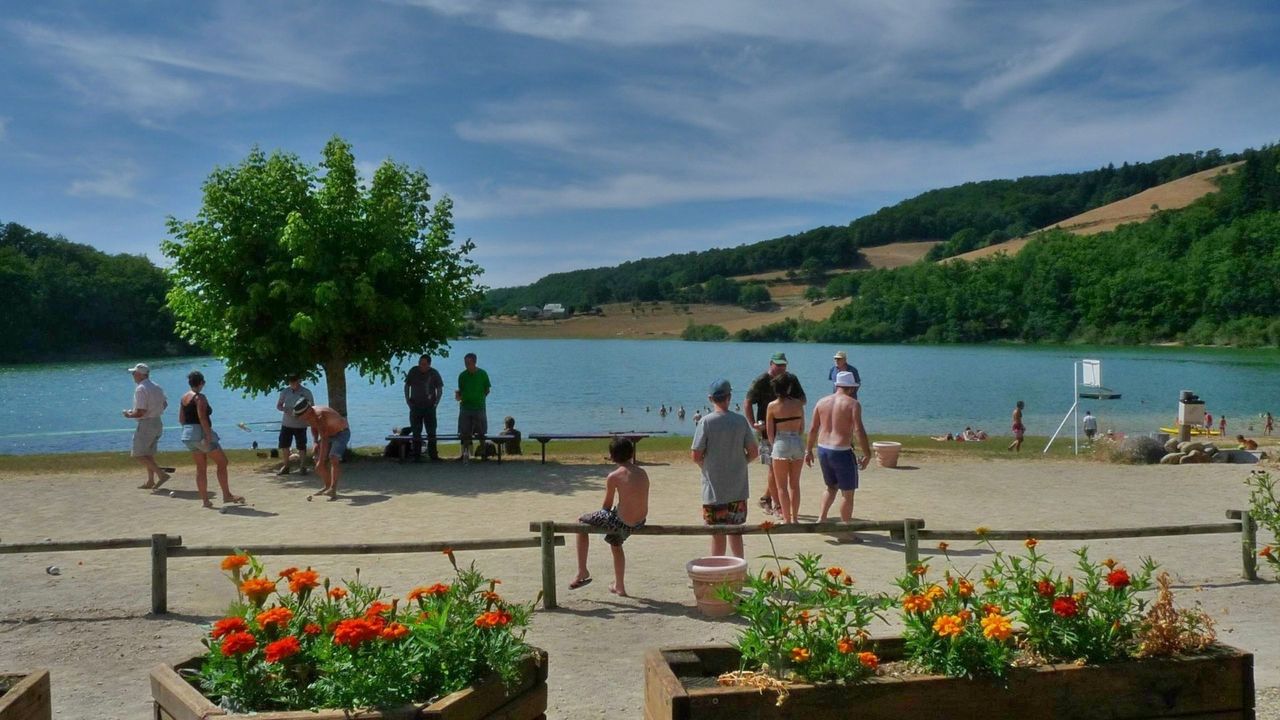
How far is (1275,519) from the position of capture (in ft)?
24.6

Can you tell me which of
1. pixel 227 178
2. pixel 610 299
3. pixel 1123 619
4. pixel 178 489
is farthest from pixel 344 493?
pixel 610 299

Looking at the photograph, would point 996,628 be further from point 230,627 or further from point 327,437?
point 327,437

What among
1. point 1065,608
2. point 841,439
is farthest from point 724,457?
point 1065,608

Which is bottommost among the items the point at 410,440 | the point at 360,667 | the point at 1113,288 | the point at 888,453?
the point at 888,453

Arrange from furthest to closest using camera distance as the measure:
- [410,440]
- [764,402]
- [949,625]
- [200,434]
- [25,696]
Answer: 1. [410,440]
2. [764,402]
3. [200,434]
4. [949,625]
5. [25,696]

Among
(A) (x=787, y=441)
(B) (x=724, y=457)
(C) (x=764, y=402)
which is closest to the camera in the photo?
(B) (x=724, y=457)

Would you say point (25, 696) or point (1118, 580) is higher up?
point (1118, 580)

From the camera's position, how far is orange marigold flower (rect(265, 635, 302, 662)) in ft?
11.1

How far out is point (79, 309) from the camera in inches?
3620

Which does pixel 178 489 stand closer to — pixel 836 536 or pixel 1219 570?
pixel 836 536

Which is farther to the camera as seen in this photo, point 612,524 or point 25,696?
point 612,524

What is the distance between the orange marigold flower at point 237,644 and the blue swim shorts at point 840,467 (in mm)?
7322

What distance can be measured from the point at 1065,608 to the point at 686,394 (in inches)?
2063

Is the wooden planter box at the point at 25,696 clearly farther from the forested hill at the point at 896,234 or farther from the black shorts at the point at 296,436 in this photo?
the forested hill at the point at 896,234
